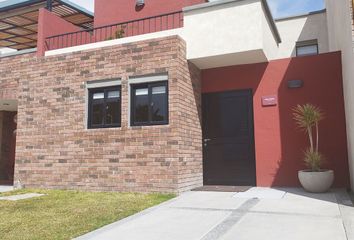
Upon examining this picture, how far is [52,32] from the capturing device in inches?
422

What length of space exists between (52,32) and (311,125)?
8.12 m

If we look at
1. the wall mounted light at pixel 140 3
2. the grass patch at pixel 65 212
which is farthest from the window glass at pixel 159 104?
the wall mounted light at pixel 140 3

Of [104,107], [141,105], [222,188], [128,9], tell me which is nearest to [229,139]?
[222,188]

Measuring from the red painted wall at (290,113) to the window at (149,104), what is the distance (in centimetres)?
207

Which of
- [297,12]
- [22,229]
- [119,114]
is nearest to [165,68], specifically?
[119,114]

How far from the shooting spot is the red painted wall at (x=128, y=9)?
1018cm

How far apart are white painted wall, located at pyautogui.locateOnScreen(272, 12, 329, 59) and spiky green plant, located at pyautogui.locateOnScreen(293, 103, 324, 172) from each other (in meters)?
5.41

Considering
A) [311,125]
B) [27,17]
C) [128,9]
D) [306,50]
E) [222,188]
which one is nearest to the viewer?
[311,125]

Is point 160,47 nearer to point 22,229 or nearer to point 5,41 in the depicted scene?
point 22,229

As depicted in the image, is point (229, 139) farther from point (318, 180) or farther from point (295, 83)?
point (318, 180)

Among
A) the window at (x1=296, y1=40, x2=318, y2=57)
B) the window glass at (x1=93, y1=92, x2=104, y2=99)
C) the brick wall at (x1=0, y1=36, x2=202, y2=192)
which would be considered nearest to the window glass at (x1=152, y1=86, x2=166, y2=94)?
the brick wall at (x1=0, y1=36, x2=202, y2=192)

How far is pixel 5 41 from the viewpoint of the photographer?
1564 cm

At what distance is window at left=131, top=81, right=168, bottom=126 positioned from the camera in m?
7.92

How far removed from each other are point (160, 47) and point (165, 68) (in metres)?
0.52
